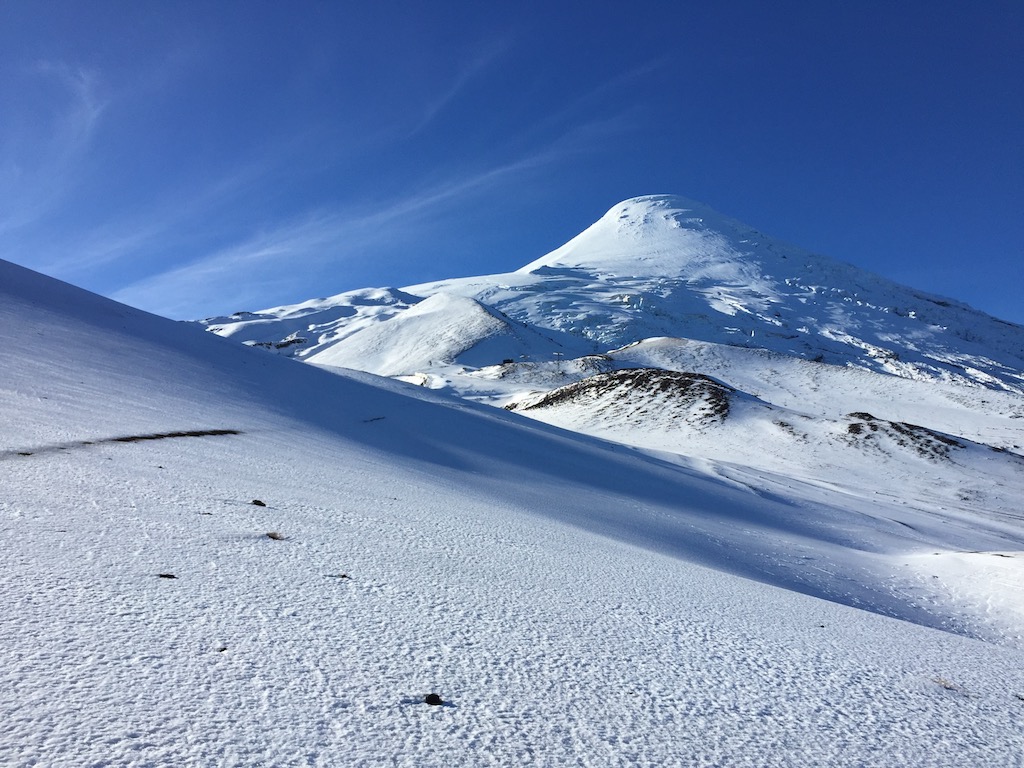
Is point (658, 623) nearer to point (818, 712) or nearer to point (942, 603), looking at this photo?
point (818, 712)

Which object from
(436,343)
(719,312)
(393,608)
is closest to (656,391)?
(436,343)

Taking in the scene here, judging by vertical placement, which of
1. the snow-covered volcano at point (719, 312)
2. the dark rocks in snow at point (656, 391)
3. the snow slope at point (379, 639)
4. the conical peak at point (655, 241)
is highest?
the conical peak at point (655, 241)

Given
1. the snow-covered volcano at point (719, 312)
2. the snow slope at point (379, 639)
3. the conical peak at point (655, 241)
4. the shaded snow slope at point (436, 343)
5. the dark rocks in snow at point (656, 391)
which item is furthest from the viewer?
the conical peak at point (655, 241)

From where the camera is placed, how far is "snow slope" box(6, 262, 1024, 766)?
155 centimetres

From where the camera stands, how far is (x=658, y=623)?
111 inches

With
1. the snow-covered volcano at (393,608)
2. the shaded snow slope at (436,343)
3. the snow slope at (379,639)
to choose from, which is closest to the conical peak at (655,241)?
the shaded snow slope at (436,343)

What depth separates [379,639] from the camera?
6.98ft

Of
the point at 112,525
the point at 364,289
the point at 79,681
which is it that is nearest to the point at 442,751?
the point at 79,681

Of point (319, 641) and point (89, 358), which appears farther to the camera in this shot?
point (89, 358)

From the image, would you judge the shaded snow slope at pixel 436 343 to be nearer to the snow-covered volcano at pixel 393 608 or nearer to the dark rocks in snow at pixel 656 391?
the dark rocks in snow at pixel 656 391

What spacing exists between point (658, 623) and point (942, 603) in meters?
7.59

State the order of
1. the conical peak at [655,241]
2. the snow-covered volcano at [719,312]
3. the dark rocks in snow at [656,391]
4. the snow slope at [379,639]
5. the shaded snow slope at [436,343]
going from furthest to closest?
1. the conical peak at [655,241]
2. the snow-covered volcano at [719,312]
3. the shaded snow slope at [436,343]
4. the dark rocks in snow at [656,391]
5. the snow slope at [379,639]

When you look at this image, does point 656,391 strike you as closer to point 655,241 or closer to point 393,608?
point 393,608

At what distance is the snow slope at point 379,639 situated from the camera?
1.55 m
